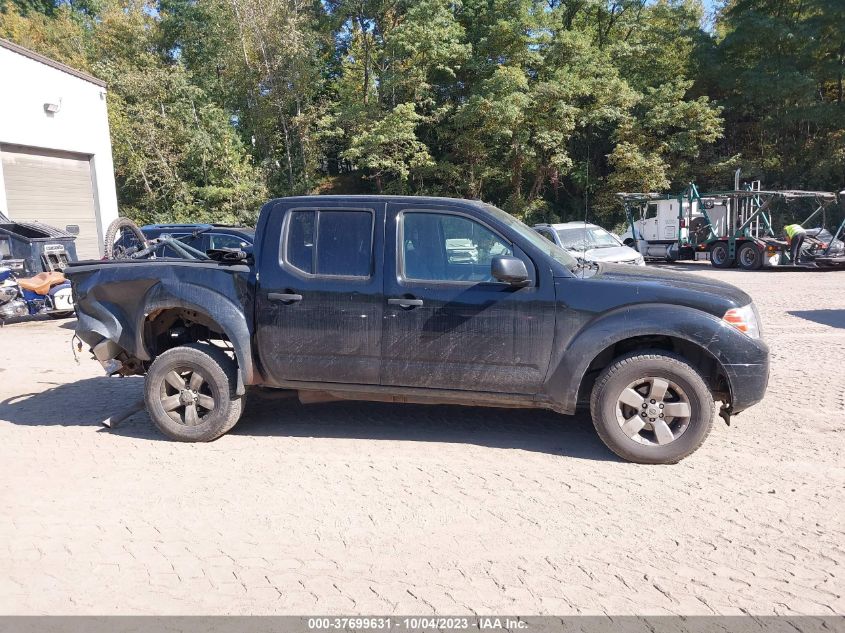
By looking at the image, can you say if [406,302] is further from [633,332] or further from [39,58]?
[39,58]

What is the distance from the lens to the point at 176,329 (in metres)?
6.05

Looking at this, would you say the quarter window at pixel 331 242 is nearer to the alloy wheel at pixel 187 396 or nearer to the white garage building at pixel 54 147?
the alloy wheel at pixel 187 396

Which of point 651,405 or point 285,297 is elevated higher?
point 285,297

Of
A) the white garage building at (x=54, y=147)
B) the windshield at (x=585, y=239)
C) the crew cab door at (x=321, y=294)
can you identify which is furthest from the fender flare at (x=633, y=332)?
the white garage building at (x=54, y=147)

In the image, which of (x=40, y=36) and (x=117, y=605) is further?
(x=40, y=36)

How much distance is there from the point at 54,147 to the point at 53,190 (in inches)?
50.3

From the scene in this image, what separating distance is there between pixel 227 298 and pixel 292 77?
3047 centimetres

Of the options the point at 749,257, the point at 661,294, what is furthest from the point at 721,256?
the point at 661,294

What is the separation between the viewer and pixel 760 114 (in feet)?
107

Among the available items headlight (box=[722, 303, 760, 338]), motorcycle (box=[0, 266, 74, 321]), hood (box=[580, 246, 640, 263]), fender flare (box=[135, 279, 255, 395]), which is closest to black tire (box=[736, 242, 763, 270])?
hood (box=[580, 246, 640, 263])

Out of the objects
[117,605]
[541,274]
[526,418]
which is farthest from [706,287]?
[117,605]

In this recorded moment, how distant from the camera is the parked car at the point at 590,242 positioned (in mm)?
14500

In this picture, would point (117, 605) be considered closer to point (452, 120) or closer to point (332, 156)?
point (452, 120)

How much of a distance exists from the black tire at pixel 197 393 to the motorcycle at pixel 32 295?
740cm
